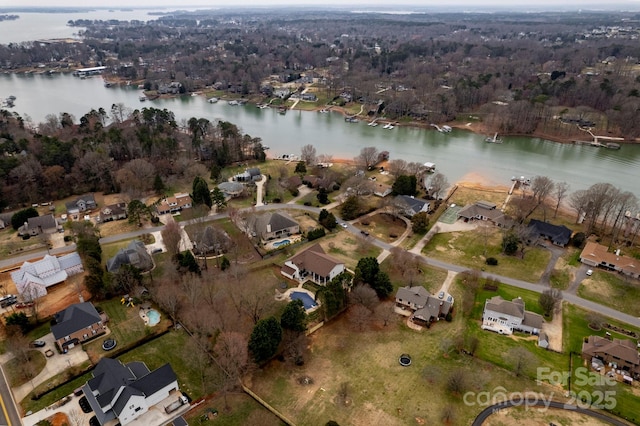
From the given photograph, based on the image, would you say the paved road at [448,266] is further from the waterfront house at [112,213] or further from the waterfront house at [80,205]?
the waterfront house at [80,205]

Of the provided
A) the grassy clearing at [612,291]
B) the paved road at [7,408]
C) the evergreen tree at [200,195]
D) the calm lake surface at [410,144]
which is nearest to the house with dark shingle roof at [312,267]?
the evergreen tree at [200,195]

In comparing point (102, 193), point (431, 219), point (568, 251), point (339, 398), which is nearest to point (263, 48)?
point (102, 193)

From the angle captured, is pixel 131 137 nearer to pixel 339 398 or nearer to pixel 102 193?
pixel 102 193

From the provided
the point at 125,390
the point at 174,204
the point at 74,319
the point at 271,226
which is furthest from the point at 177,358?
the point at 174,204

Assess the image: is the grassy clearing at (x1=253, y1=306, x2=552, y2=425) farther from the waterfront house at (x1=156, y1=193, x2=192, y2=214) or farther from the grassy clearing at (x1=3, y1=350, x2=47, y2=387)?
the waterfront house at (x1=156, y1=193, x2=192, y2=214)

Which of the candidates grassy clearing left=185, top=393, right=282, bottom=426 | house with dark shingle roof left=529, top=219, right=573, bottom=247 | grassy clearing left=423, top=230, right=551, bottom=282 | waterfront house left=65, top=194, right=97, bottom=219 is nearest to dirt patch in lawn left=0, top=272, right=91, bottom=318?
waterfront house left=65, top=194, right=97, bottom=219
